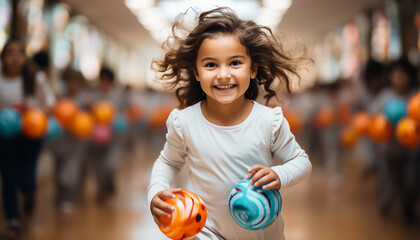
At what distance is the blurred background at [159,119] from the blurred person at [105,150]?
0.01 metres

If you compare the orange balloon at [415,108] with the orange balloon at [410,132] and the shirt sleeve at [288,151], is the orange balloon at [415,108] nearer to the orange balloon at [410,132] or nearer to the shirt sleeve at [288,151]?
the orange balloon at [410,132]

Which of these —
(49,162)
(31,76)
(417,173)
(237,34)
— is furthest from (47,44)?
(237,34)

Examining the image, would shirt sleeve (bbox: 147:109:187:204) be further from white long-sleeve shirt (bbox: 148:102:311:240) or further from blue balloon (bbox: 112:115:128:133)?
blue balloon (bbox: 112:115:128:133)

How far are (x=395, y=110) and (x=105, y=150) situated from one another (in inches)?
126

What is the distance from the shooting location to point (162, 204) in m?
1.43

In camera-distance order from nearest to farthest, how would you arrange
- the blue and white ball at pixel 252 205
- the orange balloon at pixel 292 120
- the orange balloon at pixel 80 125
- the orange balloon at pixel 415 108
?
the blue and white ball at pixel 252 205 → the orange balloon at pixel 292 120 → the orange balloon at pixel 415 108 → the orange balloon at pixel 80 125

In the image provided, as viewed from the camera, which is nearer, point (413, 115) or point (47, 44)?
point (413, 115)

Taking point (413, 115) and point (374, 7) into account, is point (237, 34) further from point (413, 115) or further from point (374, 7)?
point (374, 7)

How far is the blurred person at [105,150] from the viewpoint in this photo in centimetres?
557

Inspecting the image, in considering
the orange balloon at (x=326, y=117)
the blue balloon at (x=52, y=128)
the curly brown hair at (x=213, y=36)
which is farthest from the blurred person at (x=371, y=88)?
the curly brown hair at (x=213, y=36)

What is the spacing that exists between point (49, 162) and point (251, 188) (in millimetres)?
6384

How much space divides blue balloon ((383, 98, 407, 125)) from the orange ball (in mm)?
3045

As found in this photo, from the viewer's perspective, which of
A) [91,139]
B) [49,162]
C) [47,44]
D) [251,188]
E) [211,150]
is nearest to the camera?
[251,188]

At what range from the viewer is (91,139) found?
→ 557cm
